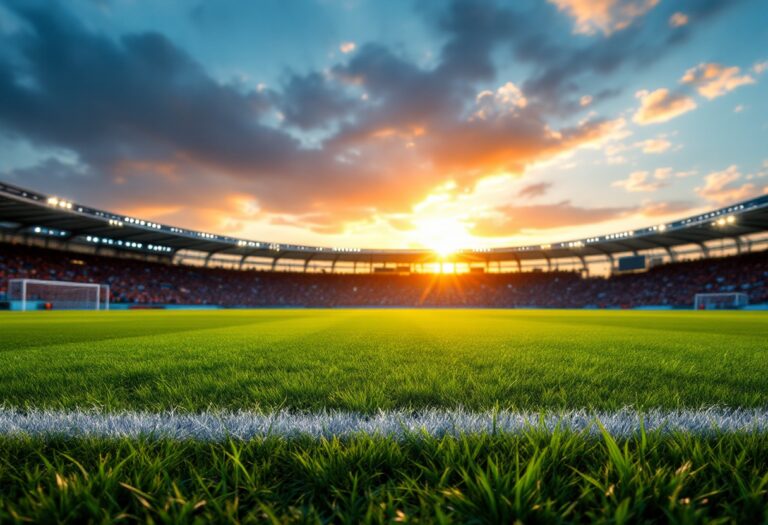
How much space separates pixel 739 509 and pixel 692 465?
27 centimetres

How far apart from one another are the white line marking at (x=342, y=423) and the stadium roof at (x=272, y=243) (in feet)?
116

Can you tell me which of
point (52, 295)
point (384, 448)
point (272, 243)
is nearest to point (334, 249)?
point (272, 243)

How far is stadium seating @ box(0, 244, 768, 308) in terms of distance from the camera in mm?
36906

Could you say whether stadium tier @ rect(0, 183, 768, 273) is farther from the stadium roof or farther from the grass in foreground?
the grass in foreground

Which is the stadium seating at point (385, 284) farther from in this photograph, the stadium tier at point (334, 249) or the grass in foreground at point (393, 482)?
the grass in foreground at point (393, 482)

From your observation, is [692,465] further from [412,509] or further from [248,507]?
[248,507]

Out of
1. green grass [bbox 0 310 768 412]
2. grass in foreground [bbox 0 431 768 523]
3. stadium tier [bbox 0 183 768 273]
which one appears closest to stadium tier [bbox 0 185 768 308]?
stadium tier [bbox 0 183 768 273]

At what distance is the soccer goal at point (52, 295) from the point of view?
27781mm

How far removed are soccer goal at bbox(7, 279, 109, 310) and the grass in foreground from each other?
34.3m

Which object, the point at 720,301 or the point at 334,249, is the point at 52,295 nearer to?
the point at 334,249

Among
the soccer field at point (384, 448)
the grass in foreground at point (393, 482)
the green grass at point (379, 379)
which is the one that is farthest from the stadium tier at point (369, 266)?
the grass in foreground at point (393, 482)

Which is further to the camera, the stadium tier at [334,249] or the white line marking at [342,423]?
the stadium tier at [334,249]

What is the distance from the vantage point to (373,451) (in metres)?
1.25

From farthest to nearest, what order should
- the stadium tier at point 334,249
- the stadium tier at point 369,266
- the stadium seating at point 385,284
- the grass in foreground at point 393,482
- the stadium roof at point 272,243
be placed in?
the stadium seating at point 385,284, the stadium tier at point 369,266, the stadium tier at point 334,249, the stadium roof at point 272,243, the grass in foreground at point 393,482
